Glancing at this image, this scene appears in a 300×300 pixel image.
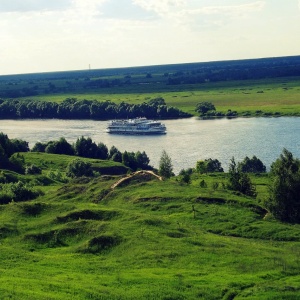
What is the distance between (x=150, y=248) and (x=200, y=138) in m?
104

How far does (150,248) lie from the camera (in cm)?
4688

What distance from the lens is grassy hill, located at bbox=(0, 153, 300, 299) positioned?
124 feet

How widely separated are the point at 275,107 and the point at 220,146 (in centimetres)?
6868

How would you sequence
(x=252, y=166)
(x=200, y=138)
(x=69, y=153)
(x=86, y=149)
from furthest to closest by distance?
(x=200, y=138) → (x=69, y=153) → (x=86, y=149) → (x=252, y=166)

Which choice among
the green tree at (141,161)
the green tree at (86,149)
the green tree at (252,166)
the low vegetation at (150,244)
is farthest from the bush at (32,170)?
the green tree at (252,166)

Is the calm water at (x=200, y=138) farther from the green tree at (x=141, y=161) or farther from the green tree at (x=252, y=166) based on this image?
the green tree at (x=252, y=166)

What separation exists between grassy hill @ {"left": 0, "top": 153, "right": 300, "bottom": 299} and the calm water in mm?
53473

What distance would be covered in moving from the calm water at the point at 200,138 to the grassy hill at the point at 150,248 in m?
53.5

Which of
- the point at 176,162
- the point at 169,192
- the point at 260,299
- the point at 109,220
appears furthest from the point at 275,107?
the point at 260,299

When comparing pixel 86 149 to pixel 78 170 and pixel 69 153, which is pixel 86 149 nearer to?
pixel 69 153

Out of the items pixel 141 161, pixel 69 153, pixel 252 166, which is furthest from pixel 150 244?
pixel 69 153

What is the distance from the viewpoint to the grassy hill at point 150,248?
37.7 metres

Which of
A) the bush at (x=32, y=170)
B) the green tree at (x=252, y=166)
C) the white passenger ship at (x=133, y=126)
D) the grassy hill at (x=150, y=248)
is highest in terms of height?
the white passenger ship at (x=133, y=126)

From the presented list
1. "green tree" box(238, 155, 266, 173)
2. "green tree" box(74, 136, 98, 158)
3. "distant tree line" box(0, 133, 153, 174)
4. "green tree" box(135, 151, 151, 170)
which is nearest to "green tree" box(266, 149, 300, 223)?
"green tree" box(238, 155, 266, 173)
